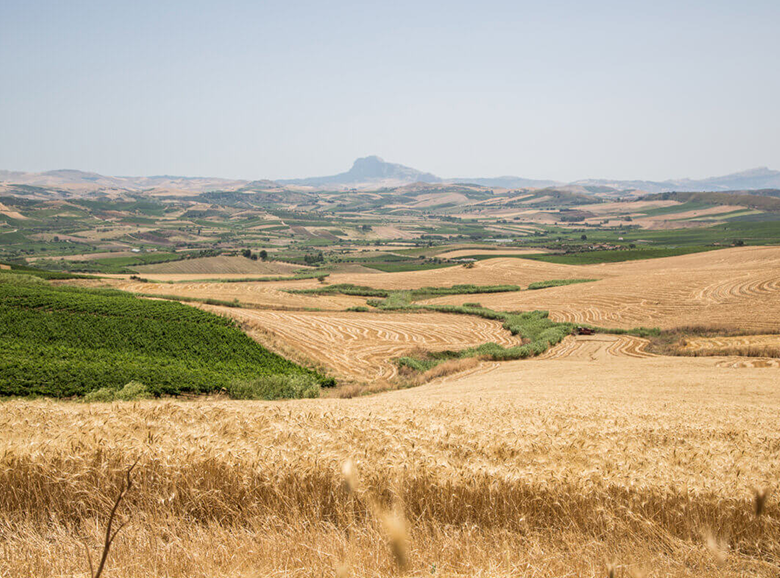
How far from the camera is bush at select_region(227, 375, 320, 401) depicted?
27156 millimetres

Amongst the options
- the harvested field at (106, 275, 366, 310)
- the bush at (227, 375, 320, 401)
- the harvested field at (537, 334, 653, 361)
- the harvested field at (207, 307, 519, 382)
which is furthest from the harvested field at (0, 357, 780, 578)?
the harvested field at (106, 275, 366, 310)

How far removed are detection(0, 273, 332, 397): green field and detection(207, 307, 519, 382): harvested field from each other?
4978 mm

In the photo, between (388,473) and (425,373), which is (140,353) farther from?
(388,473)

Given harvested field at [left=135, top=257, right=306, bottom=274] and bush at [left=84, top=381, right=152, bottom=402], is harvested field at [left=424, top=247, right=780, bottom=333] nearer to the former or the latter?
bush at [left=84, top=381, right=152, bottom=402]

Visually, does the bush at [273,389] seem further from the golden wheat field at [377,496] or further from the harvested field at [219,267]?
the harvested field at [219,267]

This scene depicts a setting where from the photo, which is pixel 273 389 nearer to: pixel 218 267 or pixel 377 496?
pixel 377 496

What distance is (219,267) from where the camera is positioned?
129 m

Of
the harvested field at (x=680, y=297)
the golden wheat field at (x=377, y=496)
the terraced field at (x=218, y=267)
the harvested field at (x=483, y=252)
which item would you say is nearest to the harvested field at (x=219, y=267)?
the terraced field at (x=218, y=267)

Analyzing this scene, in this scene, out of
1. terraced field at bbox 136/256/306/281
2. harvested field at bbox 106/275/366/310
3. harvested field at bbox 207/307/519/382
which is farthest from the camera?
terraced field at bbox 136/256/306/281

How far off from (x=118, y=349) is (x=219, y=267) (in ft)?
325

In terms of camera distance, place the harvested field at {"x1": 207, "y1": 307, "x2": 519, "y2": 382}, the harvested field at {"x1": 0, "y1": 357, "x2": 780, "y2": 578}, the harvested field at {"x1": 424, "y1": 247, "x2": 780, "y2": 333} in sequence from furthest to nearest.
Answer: the harvested field at {"x1": 424, "y1": 247, "x2": 780, "y2": 333}
the harvested field at {"x1": 207, "y1": 307, "x2": 519, "y2": 382}
the harvested field at {"x1": 0, "y1": 357, "x2": 780, "y2": 578}

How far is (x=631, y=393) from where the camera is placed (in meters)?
23.2

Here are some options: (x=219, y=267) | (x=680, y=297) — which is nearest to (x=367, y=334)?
(x=680, y=297)

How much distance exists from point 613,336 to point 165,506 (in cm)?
5435
